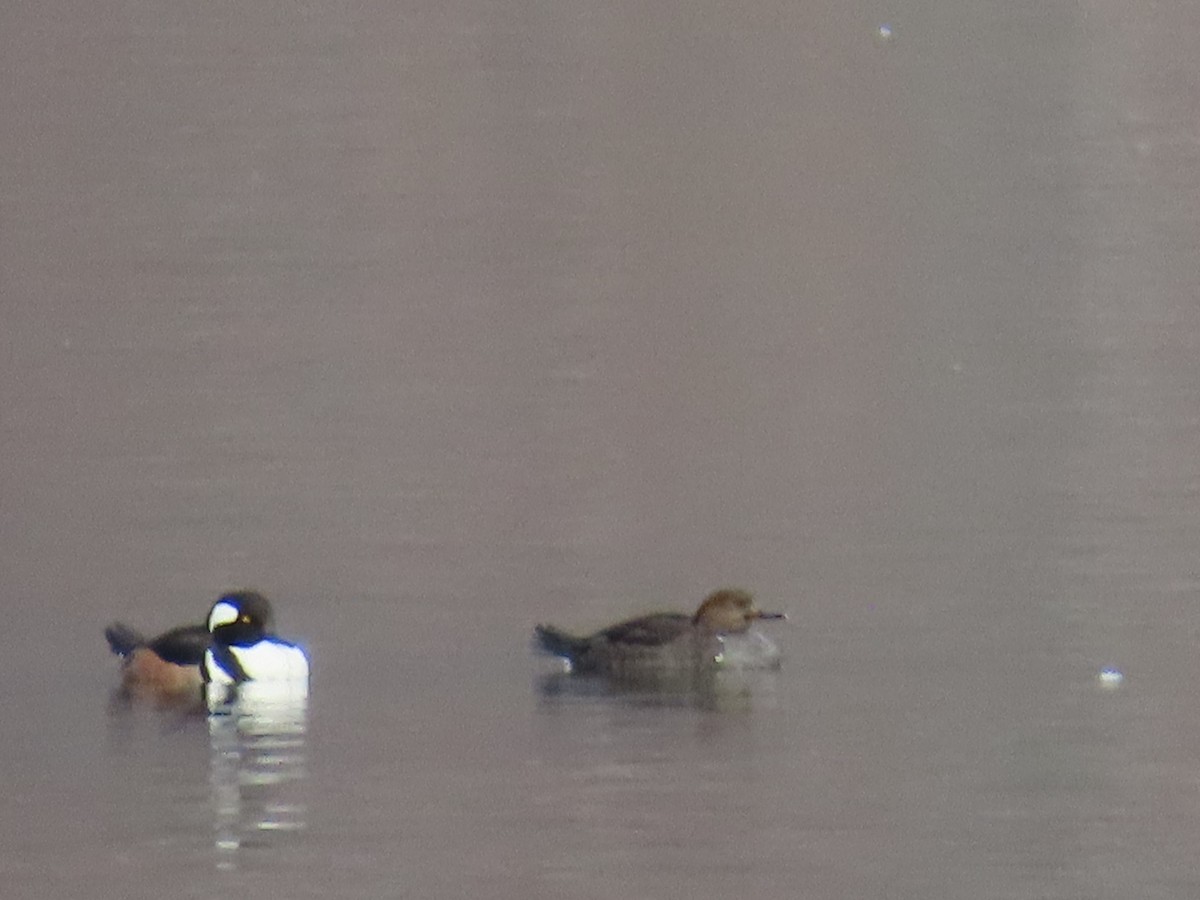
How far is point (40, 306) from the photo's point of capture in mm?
16656

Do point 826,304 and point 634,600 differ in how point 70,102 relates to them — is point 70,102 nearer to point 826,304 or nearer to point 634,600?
point 826,304

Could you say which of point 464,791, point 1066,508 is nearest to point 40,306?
point 1066,508

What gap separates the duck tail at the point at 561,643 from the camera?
398 inches

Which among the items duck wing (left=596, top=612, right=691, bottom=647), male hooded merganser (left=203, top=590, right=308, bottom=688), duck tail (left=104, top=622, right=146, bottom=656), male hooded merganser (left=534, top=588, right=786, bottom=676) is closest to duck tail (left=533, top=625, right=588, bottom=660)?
male hooded merganser (left=534, top=588, right=786, bottom=676)

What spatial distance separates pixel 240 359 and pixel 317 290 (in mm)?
1851

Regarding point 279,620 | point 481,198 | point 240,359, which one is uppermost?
point 481,198

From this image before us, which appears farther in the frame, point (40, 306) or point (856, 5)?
point (856, 5)

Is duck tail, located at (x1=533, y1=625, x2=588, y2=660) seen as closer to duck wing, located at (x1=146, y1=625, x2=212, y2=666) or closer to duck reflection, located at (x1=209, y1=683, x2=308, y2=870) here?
duck reflection, located at (x1=209, y1=683, x2=308, y2=870)

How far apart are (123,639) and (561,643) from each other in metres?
1.29

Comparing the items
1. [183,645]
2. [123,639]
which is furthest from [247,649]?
[123,639]

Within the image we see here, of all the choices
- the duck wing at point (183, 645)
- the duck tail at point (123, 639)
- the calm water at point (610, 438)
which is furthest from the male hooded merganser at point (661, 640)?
the duck tail at point (123, 639)

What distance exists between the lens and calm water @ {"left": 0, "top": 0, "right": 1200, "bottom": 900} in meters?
8.18

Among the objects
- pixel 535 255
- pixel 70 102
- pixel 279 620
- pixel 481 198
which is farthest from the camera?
pixel 70 102

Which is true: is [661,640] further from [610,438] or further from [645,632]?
[610,438]
